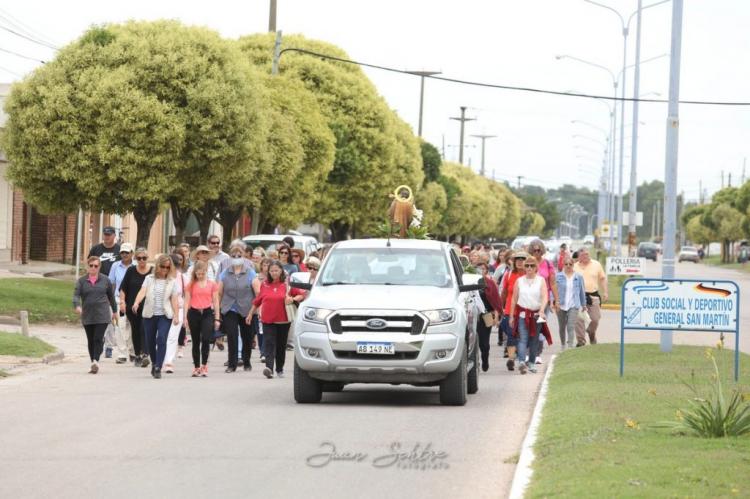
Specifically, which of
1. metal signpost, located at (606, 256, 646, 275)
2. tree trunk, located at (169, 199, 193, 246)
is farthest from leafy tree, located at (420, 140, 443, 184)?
metal signpost, located at (606, 256, 646, 275)

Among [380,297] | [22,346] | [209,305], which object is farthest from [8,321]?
[380,297]

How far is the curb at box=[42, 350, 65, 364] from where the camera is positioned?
21636 mm

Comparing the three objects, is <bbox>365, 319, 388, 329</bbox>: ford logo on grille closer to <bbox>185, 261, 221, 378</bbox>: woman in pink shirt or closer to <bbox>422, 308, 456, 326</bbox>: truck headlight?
<bbox>422, 308, 456, 326</bbox>: truck headlight

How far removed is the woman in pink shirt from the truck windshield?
3329mm

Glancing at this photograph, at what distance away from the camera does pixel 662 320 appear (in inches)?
704

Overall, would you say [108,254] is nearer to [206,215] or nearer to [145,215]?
[145,215]

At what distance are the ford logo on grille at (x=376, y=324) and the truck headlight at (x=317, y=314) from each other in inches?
17.3

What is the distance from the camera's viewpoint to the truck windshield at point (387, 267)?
16.5 meters

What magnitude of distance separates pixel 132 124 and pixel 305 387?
20.0 m

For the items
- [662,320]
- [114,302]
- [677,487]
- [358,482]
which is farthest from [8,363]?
[677,487]

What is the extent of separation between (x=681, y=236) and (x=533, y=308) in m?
172

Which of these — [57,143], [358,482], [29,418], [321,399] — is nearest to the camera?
[358,482]

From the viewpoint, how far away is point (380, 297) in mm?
15672

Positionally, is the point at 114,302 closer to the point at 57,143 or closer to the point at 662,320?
the point at 662,320
